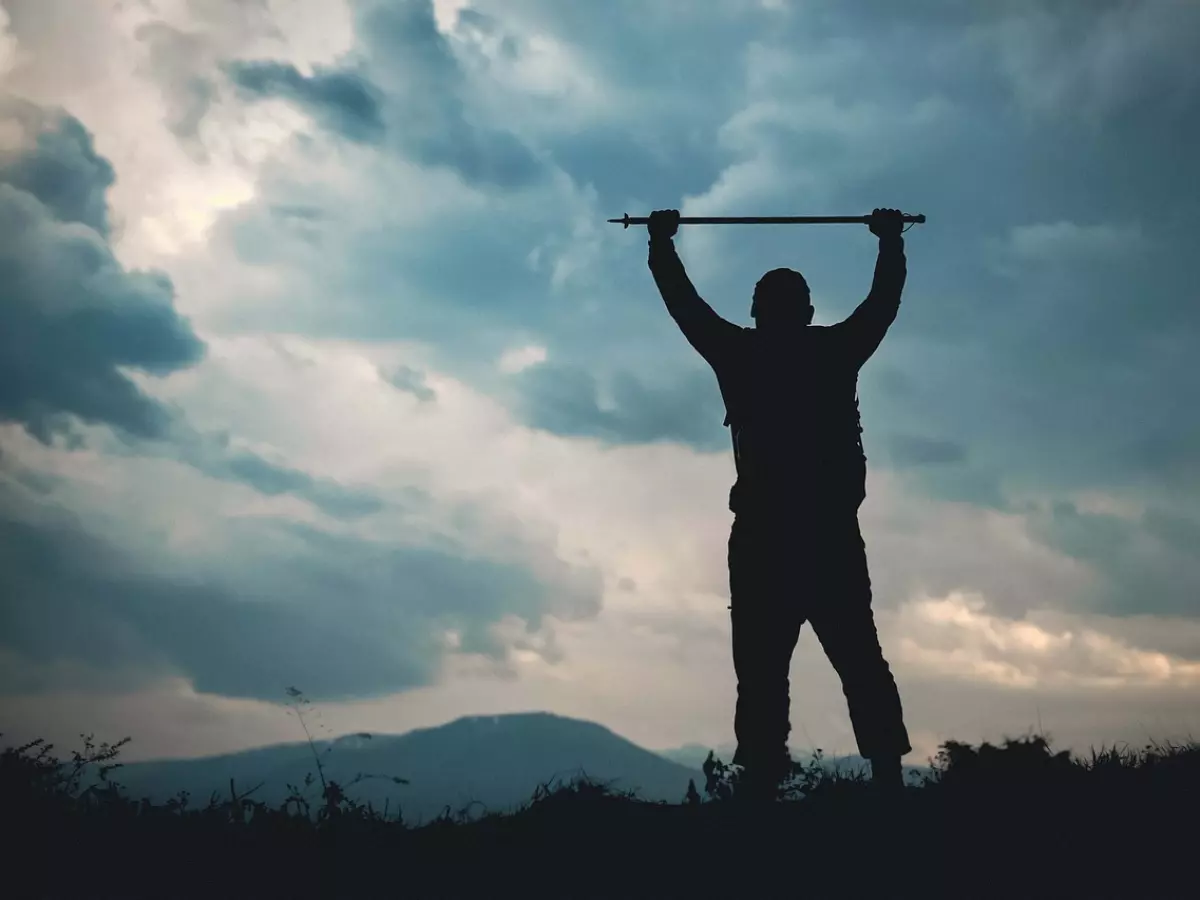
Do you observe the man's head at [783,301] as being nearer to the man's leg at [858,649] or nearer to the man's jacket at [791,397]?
the man's jacket at [791,397]

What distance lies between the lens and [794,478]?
6.52 meters

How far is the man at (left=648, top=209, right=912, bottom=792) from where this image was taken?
619 centimetres

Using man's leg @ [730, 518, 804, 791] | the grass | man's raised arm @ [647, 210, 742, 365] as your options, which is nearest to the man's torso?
man's raised arm @ [647, 210, 742, 365]

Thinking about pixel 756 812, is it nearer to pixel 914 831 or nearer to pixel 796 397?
pixel 914 831

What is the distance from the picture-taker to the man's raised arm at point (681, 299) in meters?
6.79

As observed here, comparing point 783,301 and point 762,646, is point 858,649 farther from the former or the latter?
point 783,301

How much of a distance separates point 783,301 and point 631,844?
408 centimetres

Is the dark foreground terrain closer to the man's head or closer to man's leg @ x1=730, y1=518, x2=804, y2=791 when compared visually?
man's leg @ x1=730, y1=518, x2=804, y2=791

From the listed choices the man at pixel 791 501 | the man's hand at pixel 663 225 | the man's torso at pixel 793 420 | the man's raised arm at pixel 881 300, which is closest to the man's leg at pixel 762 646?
the man at pixel 791 501

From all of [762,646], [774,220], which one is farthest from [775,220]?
[762,646]

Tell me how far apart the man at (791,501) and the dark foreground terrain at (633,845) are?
0.62 meters

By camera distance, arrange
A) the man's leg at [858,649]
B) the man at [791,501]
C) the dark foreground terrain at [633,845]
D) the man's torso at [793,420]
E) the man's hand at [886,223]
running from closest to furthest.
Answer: the dark foreground terrain at [633,845], the man's leg at [858,649], the man at [791,501], the man's torso at [793,420], the man's hand at [886,223]

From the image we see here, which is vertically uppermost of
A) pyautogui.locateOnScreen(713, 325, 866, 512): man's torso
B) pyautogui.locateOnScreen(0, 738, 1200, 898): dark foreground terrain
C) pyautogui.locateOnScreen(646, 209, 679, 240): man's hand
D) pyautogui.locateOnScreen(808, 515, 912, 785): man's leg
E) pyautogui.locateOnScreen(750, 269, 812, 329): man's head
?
pyautogui.locateOnScreen(646, 209, 679, 240): man's hand

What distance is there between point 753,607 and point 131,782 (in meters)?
4.58
